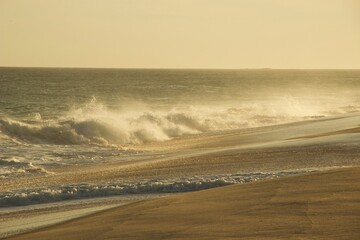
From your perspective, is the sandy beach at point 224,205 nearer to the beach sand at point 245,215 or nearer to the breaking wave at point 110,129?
the beach sand at point 245,215

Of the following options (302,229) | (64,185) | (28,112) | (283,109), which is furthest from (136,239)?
(28,112)

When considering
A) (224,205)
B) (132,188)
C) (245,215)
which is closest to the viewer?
(245,215)

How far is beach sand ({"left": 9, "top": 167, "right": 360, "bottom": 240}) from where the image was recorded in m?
8.26

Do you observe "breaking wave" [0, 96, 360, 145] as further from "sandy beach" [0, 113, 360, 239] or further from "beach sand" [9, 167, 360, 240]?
"beach sand" [9, 167, 360, 240]

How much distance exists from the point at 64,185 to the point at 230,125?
83.2ft

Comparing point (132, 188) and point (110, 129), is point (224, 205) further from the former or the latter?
point (110, 129)

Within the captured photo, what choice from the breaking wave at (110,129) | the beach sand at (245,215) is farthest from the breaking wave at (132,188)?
the breaking wave at (110,129)

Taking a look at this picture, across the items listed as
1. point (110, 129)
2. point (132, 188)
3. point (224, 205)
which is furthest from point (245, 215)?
point (110, 129)

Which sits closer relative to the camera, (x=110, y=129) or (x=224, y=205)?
(x=224, y=205)

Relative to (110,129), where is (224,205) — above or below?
above

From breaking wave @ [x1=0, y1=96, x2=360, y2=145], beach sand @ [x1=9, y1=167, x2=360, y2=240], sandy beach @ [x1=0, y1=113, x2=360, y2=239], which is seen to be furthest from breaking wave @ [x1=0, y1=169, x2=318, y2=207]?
breaking wave @ [x1=0, y1=96, x2=360, y2=145]

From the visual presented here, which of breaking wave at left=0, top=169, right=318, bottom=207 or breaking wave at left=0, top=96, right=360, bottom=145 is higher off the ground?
breaking wave at left=0, top=169, right=318, bottom=207

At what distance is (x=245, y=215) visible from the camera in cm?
922

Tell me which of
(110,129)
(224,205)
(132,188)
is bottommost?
(110,129)
